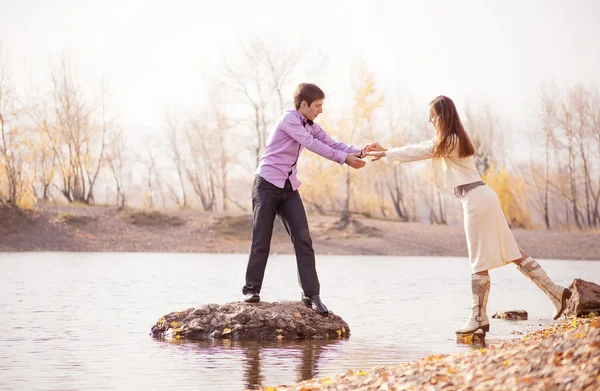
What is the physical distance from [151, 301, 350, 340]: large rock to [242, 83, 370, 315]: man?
0.71ft

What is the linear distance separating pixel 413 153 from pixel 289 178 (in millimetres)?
1175

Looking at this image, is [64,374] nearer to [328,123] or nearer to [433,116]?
[433,116]

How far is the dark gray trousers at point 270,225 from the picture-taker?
8.22 meters

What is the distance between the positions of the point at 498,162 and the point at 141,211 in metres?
19.5

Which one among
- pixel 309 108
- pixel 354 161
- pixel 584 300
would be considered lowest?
pixel 584 300

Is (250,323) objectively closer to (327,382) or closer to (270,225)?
(270,225)

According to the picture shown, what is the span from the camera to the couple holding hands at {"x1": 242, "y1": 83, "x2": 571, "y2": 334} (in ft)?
25.9

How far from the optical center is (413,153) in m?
8.10

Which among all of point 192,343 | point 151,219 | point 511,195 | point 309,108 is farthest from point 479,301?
point 511,195

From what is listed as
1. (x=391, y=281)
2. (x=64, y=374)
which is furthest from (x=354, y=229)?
(x=64, y=374)

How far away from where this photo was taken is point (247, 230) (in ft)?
119

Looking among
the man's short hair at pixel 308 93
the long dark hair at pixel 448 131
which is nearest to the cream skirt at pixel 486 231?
the long dark hair at pixel 448 131

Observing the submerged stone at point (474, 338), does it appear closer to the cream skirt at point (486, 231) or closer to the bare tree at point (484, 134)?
the cream skirt at point (486, 231)

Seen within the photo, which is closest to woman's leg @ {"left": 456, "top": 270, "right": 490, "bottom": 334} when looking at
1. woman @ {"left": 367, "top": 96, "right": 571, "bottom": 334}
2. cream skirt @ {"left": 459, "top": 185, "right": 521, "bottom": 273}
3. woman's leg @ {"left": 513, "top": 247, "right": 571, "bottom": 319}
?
woman @ {"left": 367, "top": 96, "right": 571, "bottom": 334}
